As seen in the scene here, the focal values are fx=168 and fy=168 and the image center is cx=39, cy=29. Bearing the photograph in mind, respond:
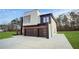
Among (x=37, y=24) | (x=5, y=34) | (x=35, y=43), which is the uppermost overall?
(x=37, y=24)

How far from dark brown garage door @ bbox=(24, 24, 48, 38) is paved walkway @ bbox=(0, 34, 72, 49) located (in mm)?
58

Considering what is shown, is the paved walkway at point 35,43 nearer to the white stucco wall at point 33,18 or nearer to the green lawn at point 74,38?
the green lawn at point 74,38

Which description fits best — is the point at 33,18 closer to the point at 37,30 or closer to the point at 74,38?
the point at 37,30

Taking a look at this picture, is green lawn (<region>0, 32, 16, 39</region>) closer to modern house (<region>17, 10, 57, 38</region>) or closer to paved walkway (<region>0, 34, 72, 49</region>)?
paved walkway (<region>0, 34, 72, 49</region>)

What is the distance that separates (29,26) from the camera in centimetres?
227

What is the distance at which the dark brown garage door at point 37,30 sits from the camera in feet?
7.32

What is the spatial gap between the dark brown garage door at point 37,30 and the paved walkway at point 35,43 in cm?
6

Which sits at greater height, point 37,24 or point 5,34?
point 37,24

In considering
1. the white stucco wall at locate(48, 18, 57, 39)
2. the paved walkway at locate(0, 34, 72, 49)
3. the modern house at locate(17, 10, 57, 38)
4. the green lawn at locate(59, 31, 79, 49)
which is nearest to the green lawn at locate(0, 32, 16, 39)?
the paved walkway at locate(0, 34, 72, 49)

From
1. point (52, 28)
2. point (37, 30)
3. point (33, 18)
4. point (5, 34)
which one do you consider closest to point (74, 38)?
point (52, 28)

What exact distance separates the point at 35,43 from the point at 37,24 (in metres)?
0.26

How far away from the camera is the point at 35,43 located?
2.19 meters
